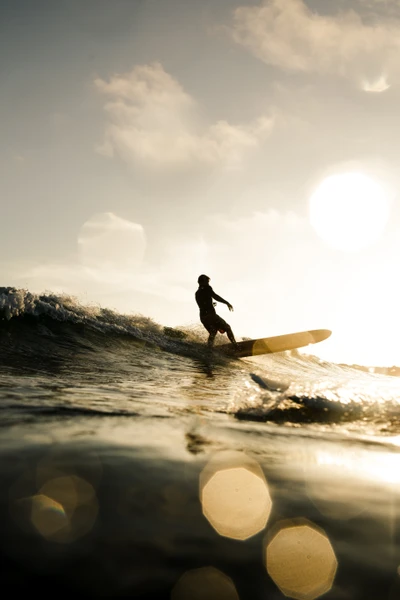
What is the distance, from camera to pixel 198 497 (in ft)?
5.89

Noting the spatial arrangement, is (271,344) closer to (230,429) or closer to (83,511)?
(230,429)

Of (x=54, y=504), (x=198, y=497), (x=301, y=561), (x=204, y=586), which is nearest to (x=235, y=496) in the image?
(x=198, y=497)

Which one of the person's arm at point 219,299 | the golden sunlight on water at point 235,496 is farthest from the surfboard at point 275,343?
the golden sunlight on water at point 235,496

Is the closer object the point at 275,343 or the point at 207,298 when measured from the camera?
the point at 207,298

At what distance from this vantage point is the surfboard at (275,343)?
1370cm

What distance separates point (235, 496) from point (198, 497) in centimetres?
18

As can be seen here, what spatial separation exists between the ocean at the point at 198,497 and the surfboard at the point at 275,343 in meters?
9.35

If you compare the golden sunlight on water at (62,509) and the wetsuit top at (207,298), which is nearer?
the golden sunlight on water at (62,509)

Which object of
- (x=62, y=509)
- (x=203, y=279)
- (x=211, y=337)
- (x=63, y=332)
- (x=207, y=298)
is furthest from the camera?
(x=211, y=337)

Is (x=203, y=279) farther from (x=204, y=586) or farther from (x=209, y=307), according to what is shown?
(x=204, y=586)

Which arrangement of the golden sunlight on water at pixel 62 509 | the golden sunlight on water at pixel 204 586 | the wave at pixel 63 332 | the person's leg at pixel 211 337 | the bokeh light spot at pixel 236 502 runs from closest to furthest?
the golden sunlight on water at pixel 204 586 < the golden sunlight on water at pixel 62 509 < the bokeh light spot at pixel 236 502 < the wave at pixel 63 332 < the person's leg at pixel 211 337

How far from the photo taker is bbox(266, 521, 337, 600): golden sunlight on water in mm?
1229

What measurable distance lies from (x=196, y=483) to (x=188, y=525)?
420 millimetres

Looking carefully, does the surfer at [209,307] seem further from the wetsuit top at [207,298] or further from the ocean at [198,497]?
the ocean at [198,497]
